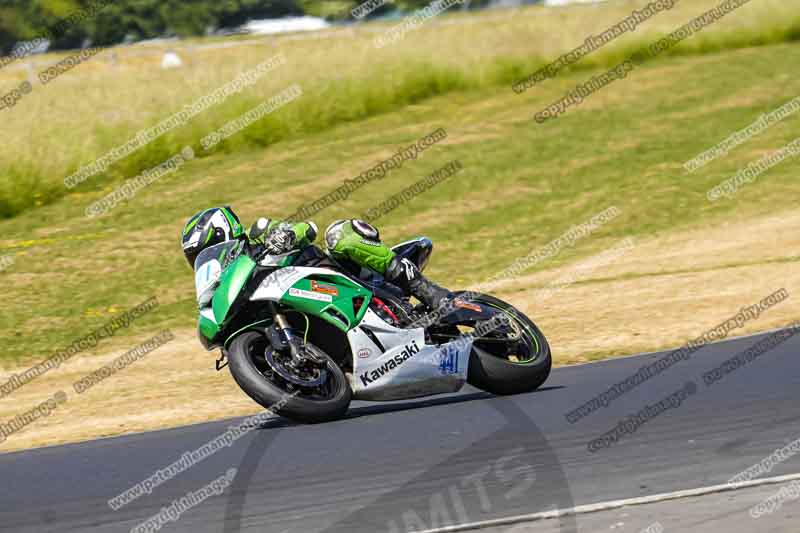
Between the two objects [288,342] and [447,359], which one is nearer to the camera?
[288,342]

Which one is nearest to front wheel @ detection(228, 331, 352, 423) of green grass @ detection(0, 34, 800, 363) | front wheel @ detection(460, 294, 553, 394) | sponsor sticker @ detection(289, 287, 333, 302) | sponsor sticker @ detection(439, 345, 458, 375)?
sponsor sticker @ detection(289, 287, 333, 302)

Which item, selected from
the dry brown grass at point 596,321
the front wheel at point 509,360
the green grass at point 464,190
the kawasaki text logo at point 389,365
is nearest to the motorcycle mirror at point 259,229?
the kawasaki text logo at point 389,365

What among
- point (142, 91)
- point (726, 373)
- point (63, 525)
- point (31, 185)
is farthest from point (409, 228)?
point (63, 525)

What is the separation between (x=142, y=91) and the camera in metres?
26.1

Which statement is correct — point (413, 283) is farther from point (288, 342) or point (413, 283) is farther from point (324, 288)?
point (288, 342)

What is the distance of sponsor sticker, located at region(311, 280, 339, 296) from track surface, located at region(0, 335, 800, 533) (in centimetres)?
88

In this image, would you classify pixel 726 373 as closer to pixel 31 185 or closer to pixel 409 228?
pixel 409 228

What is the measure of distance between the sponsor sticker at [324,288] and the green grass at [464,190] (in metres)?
7.41

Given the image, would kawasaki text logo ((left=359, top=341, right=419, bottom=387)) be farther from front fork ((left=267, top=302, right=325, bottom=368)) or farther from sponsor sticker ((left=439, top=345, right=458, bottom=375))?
front fork ((left=267, top=302, right=325, bottom=368))

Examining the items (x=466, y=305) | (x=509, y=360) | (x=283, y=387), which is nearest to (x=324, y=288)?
(x=283, y=387)

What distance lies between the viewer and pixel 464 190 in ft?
71.1

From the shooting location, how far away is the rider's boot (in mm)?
8820

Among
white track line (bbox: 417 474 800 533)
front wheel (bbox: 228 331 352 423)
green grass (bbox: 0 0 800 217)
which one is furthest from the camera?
green grass (bbox: 0 0 800 217)

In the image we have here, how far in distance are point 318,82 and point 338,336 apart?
1975cm
